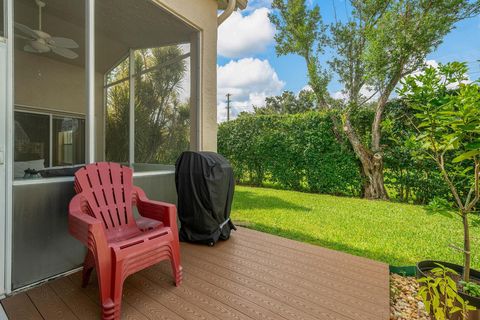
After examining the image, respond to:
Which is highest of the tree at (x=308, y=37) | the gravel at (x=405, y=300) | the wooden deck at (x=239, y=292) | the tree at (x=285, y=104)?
the tree at (x=285, y=104)

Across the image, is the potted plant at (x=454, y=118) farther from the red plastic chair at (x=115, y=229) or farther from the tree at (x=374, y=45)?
the tree at (x=374, y=45)

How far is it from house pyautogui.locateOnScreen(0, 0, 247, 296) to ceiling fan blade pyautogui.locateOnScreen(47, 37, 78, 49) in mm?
30

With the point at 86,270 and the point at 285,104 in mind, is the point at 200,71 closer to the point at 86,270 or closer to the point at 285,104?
the point at 86,270

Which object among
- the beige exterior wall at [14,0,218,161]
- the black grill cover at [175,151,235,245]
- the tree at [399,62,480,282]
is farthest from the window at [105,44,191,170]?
the tree at [399,62,480,282]

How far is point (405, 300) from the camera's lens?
2.25 meters

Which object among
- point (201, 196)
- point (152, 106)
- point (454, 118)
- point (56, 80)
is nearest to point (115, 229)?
point (201, 196)

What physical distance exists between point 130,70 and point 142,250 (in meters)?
4.91

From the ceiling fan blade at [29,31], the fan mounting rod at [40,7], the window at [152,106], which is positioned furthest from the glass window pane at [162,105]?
the ceiling fan blade at [29,31]

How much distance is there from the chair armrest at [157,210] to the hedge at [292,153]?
5963mm

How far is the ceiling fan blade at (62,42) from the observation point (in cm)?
447

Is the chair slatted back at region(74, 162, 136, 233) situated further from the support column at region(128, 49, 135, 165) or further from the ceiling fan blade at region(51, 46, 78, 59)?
the ceiling fan blade at region(51, 46, 78, 59)

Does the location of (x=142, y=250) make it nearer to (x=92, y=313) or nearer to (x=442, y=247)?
(x=92, y=313)

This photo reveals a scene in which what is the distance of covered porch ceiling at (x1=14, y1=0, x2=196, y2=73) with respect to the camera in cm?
381

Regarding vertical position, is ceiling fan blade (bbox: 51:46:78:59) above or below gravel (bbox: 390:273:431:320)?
above
